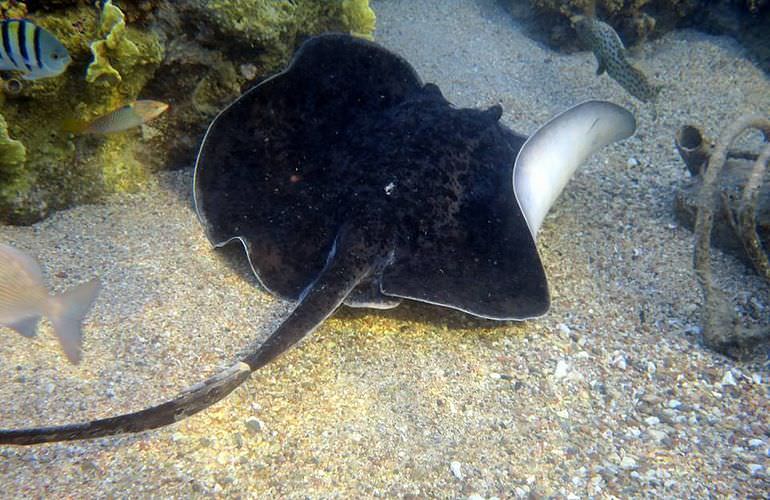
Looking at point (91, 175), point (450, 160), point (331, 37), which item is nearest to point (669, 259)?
point (450, 160)

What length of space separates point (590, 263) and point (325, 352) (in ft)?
6.62

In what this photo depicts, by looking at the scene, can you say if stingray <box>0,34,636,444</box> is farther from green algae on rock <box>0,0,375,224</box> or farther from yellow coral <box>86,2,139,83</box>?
yellow coral <box>86,2,139,83</box>

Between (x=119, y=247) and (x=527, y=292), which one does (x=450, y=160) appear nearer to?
(x=527, y=292)

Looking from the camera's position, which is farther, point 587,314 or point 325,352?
point 587,314

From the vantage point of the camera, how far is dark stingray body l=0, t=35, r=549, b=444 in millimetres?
2793

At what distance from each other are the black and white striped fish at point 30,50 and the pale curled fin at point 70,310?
1223mm

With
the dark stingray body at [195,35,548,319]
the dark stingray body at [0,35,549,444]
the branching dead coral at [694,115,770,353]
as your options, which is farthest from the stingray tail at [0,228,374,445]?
the branching dead coral at [694,115,770,353]

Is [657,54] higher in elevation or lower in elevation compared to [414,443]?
higher

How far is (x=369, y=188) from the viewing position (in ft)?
10.1

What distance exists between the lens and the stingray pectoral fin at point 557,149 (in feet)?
9.23

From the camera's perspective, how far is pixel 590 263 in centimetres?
351

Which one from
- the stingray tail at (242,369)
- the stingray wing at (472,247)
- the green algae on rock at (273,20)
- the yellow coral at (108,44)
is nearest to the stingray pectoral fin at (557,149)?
the stingray wing at (472,247)

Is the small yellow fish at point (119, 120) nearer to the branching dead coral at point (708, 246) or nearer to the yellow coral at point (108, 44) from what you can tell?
the yellow coral at point (108, 44)

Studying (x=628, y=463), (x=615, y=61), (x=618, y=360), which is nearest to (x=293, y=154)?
(x=618, y=360)
